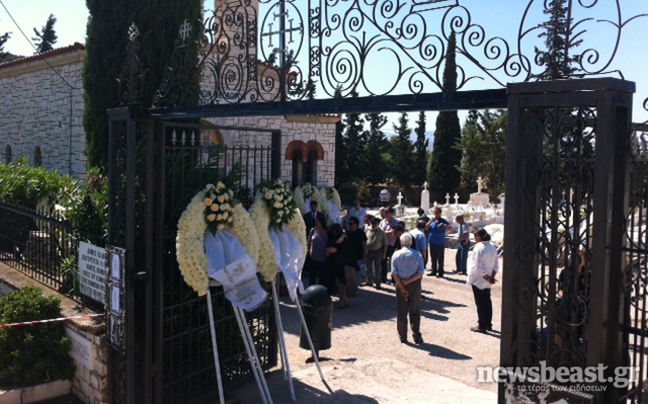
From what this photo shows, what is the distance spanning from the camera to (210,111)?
18.6 ft

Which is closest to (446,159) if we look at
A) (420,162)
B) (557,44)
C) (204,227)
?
(420,162)

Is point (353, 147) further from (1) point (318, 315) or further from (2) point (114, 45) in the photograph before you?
(1) point (318, 315)

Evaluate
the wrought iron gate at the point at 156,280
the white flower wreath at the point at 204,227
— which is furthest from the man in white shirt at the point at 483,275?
the white flower wreath at the point at 204,227

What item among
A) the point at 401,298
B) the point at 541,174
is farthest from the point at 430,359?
the point at 541,174

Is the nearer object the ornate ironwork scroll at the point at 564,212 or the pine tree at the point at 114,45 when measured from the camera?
the ornate ironwork scroll at the point at 564,212

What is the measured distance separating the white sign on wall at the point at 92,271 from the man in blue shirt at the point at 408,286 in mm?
4183

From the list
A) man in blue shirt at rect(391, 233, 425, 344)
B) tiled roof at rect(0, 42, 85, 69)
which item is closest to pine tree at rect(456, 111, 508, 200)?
tiled roof at rect(0, 42, 85, 69)

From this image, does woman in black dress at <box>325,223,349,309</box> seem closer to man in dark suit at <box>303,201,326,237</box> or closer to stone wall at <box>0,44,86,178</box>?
man in dark suit at <box>303,201,326,237</box>

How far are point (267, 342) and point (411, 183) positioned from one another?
32918mm

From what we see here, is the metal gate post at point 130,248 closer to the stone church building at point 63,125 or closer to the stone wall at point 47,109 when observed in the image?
the stone church building at point 63,125

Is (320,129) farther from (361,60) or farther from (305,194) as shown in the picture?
(361,60)

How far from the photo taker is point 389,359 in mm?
8086

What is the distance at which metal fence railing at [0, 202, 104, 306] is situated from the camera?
771cm

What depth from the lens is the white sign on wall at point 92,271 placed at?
674 centimetres
